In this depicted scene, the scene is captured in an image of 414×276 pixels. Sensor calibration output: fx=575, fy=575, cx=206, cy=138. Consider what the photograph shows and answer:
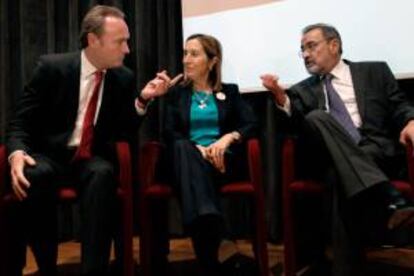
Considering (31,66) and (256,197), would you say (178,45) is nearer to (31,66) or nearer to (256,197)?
(31,66)

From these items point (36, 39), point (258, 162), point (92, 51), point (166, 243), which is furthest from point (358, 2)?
point (36, 39)

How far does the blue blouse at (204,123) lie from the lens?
2.88 m

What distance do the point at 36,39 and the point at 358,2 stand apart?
1.88 metres

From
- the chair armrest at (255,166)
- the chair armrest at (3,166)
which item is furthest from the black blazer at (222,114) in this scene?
the chair armrest at (3,166)

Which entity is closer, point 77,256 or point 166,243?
point 166,243

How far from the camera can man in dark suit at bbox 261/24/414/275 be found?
2.21 metres

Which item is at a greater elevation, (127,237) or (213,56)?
(213,56)

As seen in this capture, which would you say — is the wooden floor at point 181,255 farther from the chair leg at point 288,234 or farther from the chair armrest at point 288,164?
the chair armrest at point 288,164

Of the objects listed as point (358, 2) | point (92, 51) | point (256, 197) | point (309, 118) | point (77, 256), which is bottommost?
point (77, 256)

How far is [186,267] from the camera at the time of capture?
285cm

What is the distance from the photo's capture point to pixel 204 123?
291 cm

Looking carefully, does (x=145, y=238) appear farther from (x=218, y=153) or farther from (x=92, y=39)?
(x=92, y=39)

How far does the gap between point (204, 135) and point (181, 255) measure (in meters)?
0.74

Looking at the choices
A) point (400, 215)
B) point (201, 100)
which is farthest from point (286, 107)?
point (400, 215)
